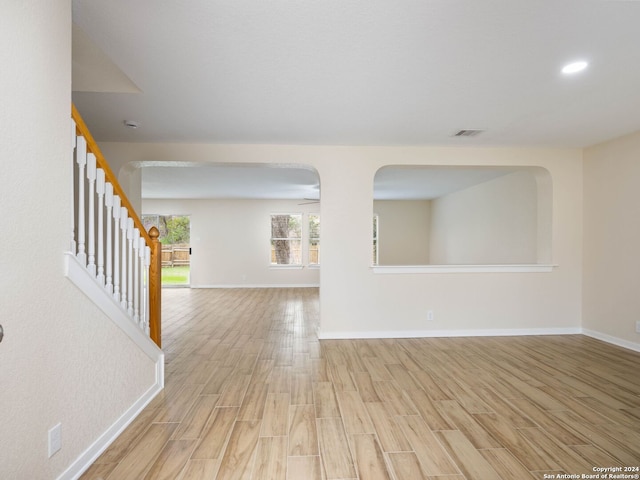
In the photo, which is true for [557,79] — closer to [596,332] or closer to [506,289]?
[506,289]

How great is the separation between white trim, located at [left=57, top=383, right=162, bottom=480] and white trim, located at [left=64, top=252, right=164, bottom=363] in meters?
0.32

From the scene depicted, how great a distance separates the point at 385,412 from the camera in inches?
91.3

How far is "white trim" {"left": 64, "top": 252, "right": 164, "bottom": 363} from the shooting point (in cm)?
164

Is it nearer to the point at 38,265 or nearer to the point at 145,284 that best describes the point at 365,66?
the point at 38,265

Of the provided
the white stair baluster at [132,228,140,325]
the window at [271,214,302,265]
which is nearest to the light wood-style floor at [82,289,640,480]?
the white stair baluster at [132,228,140,325]

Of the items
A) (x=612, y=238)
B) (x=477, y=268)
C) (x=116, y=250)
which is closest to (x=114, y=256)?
(x=116, y=250)

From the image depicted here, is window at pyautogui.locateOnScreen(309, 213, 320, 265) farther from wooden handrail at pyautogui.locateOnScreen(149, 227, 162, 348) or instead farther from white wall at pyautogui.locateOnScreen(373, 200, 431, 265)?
wooden handrail at pyautogui.locateOnScreen(149, 227, 162, 348)

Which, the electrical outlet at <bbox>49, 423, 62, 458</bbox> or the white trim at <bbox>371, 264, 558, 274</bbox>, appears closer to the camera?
the electrical outlet at <bbox>49, 423, 62, 458</bbox>

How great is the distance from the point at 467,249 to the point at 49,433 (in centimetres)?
742

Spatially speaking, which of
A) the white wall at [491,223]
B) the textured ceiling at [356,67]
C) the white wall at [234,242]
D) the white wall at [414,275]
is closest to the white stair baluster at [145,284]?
the textured ceiling at [356,67]

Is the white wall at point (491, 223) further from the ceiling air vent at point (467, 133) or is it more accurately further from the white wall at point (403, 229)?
the ceiling air vent at point (467, 133)

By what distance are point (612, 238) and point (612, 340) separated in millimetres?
1188

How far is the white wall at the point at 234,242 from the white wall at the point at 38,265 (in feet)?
24.6

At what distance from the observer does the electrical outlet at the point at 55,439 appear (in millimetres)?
1480
